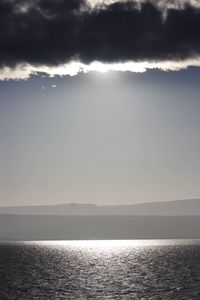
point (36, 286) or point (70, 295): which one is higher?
point (36, 286)

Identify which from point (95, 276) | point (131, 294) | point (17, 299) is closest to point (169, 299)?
point (131, 294)

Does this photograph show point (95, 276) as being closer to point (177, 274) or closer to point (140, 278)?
point (140, 278)

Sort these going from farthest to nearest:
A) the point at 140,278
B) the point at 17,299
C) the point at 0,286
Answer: the point at 140,278 < the point at 0,286 < the point at 17,299

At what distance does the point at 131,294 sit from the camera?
3164 inches

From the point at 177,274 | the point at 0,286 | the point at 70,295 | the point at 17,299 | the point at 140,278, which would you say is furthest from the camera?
the point at 177,274

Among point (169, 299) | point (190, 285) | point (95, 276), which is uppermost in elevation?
point (95, 276)

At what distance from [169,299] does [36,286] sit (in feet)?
88.5

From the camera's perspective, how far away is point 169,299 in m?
74.1

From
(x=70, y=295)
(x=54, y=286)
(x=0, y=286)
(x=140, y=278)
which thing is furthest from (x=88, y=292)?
(x=140, y=278)

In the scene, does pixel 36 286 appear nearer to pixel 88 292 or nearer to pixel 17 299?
pixel 88 292

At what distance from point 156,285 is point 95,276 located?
21734mm

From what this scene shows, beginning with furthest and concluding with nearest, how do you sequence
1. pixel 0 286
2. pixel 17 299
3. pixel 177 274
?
1. pixel 177 274
2. pixel 0 286
3. pixel 17 299

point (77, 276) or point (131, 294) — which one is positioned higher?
point (77, 276)

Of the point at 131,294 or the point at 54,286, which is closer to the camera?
the point at 131,294
